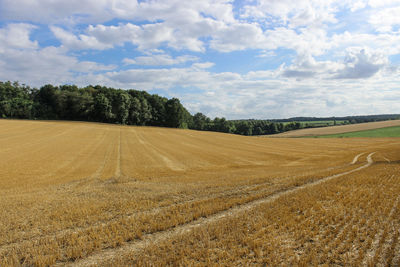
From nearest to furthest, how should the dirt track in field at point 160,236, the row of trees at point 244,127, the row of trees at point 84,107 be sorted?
1. the dirt track in field at point 160,236
2. the row of trees at point 84,107
3. the row of trees at point 244,127

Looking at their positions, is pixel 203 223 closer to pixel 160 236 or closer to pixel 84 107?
pixel 160 236

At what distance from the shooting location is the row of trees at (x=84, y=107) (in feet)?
285

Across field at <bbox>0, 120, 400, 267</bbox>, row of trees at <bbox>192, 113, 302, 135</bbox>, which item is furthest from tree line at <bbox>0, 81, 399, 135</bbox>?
field at <bbox>0, 120, 400, 267</bbox>

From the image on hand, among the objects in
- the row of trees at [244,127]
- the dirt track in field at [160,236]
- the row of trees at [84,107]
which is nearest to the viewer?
the dirt track in field at [160,236]

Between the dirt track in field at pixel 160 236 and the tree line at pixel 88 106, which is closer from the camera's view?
the dirt track in field at pixel 160 236

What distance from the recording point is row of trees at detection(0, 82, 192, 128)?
3416 inches

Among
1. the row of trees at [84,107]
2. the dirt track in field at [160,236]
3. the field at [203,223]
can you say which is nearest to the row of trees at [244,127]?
the row of trees at [84,107]

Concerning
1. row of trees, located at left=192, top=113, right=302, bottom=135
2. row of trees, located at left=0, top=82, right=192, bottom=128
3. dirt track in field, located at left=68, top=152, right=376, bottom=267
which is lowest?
dirt track in field, located at left=68, top=152, right=376, bottom=267

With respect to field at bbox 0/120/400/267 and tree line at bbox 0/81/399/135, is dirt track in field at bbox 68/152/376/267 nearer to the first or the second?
field at bbox 0/120/400/267

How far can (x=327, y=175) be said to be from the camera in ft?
59.5

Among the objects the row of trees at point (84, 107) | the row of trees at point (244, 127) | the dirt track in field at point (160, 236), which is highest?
the row of trees at point (84, 107)

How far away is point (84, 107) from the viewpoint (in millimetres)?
89500

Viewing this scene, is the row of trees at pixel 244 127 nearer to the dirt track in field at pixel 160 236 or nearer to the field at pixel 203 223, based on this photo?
the field at pixel 203 223

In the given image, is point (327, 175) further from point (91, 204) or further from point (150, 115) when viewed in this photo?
point (150, 115)
